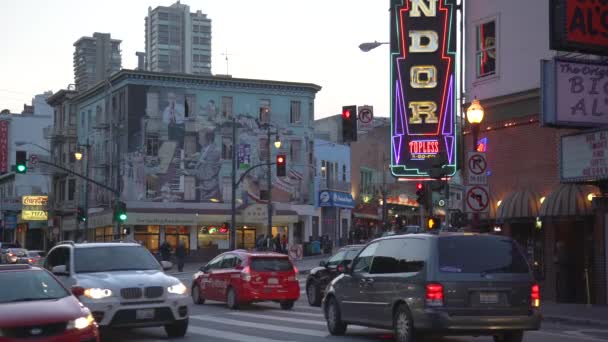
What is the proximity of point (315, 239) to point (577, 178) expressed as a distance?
47.3 metres

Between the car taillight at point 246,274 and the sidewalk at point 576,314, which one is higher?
the car taillight at point 246,274

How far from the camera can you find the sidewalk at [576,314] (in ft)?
68.1

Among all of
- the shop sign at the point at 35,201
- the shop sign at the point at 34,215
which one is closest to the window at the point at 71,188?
the shop sign at the point at 34,215

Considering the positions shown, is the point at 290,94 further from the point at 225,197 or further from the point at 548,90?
the point at 548,90

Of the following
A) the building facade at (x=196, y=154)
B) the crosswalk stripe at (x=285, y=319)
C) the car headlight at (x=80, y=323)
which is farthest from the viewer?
the building facade at (x=196, y=154)

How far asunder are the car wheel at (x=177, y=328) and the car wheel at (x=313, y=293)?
8810 mm

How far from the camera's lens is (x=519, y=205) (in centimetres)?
2739

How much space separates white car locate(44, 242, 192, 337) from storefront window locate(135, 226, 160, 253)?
4821 centimetres

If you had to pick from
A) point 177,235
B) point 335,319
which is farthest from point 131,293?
point 177,235

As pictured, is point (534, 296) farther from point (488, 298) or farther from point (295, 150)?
point (295, 150)

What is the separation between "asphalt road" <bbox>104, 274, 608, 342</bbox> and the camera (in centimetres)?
1712

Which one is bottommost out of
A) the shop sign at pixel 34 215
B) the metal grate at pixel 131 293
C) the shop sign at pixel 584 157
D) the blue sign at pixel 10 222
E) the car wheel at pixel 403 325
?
the car wheel at pixel 403 325

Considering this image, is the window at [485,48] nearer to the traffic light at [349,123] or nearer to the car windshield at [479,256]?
the traffic light at [349,123]

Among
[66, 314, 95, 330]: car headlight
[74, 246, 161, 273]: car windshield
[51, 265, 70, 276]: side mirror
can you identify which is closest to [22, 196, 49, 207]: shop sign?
[74, 246, 161, 273]: car windshield
